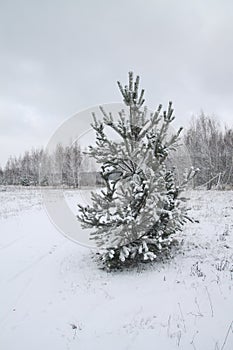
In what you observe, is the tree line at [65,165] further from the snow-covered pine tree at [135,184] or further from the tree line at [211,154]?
the tree line at [211,154]

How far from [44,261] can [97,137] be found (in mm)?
4464

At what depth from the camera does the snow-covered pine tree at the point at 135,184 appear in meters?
5.84

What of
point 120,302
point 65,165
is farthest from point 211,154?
point 120,302

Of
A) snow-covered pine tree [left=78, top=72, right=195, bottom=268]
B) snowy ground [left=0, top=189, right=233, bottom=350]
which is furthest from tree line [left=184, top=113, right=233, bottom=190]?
snow-covered pine tree [left=78, top=72, right=195, bottom=268]

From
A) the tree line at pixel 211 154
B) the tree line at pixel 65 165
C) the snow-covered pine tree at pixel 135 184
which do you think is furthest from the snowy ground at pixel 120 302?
the tree line at pixel 211 154

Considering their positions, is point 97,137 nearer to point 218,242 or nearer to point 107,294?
point 107,294

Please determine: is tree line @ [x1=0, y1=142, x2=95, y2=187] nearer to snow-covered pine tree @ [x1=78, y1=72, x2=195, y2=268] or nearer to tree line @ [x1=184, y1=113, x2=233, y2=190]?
snow-covered pine tree @ [x1=78, y1=72, x2=195, y2=268]

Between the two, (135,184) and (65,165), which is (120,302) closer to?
(135,184)

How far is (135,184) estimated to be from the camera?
5.91m

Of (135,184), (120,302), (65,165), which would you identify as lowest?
(120,302)

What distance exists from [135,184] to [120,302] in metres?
2.67

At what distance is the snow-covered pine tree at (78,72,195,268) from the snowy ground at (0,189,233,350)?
2.66 feet

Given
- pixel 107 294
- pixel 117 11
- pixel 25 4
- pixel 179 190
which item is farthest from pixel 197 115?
pixel 107 294

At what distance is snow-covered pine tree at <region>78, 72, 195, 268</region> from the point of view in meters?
5.84
